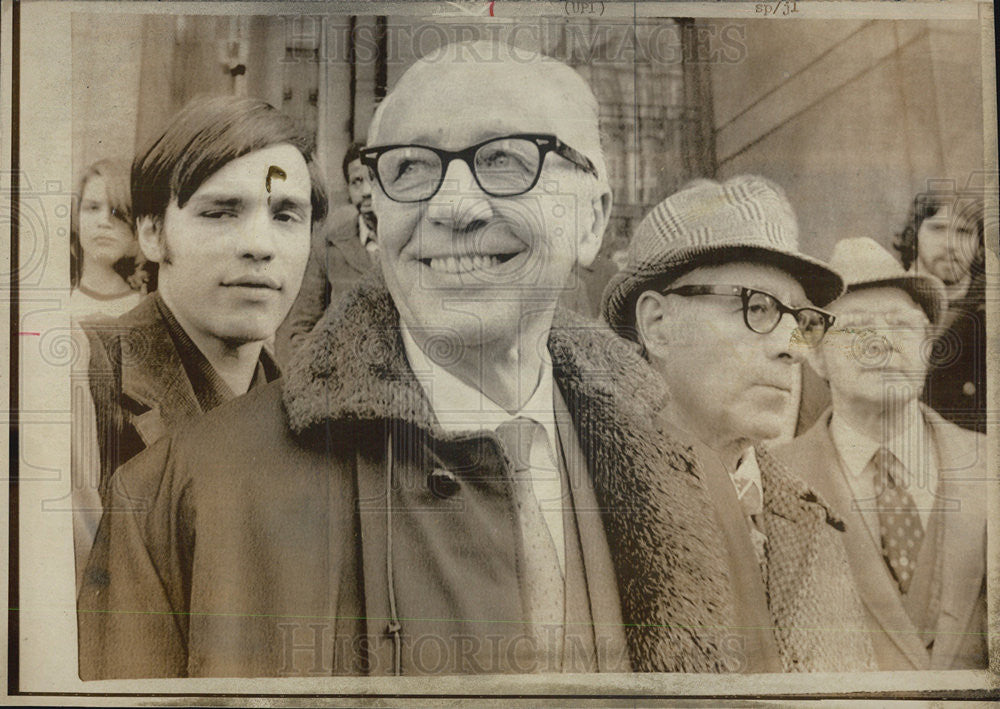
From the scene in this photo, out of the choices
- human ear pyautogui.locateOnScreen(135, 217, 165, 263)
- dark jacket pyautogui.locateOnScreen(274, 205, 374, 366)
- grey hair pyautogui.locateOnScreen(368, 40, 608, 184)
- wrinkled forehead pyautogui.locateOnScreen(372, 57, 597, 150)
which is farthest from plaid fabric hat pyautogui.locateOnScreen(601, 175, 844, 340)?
human ear pyautogui.locateOnScreen(135, 217, 165, 263)

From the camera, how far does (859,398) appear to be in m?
2.96

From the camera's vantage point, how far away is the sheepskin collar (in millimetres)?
2863

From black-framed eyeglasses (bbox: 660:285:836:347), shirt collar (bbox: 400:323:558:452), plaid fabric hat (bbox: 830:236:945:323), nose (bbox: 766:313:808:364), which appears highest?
plaid fabric hat (bbox: 830:236:945:323)

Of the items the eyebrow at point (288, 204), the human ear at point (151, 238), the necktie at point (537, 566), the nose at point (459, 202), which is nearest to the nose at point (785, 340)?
the necktie at point (537, 566)

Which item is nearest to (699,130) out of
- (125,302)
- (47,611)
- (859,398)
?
(859,398)

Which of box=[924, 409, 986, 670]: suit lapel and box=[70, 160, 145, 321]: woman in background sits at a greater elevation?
box=[70, 160, 145, 321]: woman in background

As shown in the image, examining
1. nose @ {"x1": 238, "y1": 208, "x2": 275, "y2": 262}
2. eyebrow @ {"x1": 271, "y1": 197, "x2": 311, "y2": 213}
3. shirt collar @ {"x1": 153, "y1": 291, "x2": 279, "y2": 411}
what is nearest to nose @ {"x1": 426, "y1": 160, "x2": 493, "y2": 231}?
eyebrow @ {"x1": 271, "y1": 197, "x2": 311, "y2": 213}

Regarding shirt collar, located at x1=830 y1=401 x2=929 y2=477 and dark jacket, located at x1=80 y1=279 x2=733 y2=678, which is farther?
shirt collar, located at x1=830 y1=401 x2=929 y2=477

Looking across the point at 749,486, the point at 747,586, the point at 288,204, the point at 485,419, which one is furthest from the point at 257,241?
the point at 747,586

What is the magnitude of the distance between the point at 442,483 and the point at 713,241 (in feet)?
4.19

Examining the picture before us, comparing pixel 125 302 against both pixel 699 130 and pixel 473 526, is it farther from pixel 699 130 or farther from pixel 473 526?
pixel 699 130

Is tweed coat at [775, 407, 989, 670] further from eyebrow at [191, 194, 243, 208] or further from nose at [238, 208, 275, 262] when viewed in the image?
eyebrow at [191, 194, 243, 208]

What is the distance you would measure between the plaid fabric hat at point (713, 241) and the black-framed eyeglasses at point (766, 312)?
0.17 ft

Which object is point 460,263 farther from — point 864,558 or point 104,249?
point 864,558
